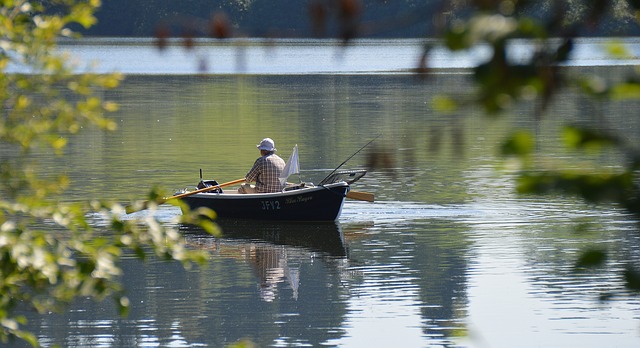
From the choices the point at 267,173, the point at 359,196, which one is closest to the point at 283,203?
the point at 267,173

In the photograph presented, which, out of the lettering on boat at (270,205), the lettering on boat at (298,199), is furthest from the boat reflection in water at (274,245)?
the lettering on boat at (298,199)

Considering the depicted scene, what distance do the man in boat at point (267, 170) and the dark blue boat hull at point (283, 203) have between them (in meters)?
0.21

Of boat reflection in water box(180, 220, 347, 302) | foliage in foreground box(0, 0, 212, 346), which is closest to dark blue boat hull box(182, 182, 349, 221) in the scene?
boat reflection in water box(180, 220, 347, 302)

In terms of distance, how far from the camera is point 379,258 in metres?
16.3

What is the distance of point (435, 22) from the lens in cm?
285

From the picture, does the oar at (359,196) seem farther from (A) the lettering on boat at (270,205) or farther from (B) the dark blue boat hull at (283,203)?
(A) the lettering on boat at (270,205)

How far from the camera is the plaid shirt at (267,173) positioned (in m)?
18.4

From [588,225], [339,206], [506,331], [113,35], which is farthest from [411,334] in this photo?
[113,35]

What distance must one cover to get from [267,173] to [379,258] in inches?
115

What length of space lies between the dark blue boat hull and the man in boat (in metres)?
0.21

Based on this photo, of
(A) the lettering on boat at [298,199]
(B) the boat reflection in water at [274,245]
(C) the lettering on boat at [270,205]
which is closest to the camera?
(B) the boat reflection in water at [274,245]

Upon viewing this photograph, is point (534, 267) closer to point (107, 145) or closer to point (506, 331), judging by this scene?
point (506, 331)

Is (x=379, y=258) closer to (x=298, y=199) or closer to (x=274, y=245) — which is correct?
(x=274, y=245)

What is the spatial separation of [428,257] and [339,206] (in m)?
2.79
